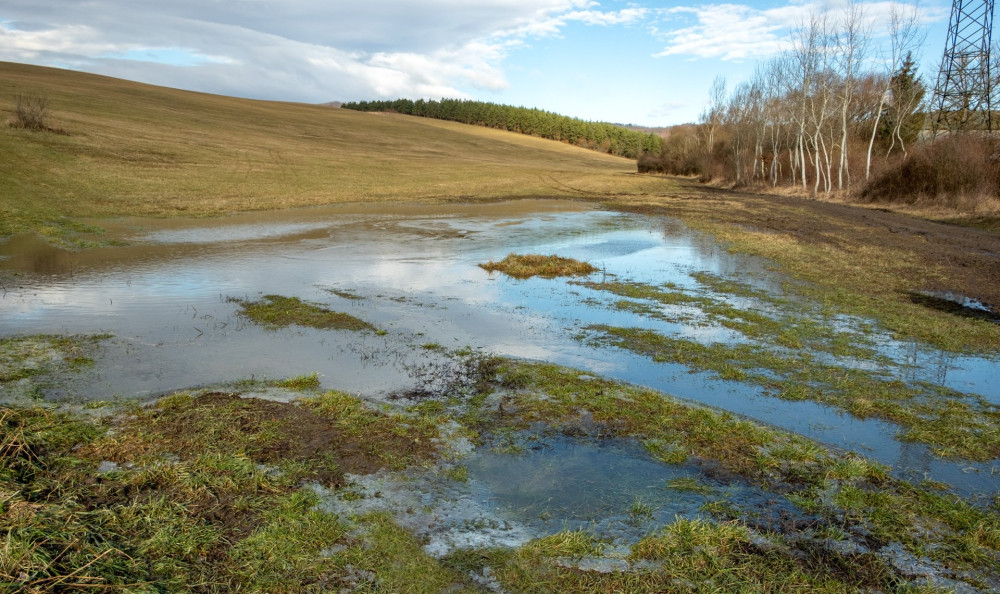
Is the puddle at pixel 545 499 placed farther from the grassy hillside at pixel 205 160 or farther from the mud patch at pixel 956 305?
the grassy hillside at pixel 205 160

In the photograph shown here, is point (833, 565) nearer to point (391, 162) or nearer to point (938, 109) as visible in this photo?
point (938, 109)

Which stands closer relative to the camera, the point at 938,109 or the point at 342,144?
the point at 938,109

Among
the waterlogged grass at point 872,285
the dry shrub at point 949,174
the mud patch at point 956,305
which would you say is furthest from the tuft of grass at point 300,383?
the dry shrub at point 949,174

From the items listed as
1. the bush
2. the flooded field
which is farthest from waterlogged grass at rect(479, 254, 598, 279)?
the bush

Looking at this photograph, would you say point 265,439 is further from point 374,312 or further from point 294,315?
point 374,312

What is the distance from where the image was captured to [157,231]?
2069 cm

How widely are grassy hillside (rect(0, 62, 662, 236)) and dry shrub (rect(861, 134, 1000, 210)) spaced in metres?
18.7

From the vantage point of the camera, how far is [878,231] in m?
21.7

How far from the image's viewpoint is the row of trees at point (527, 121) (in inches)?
4491

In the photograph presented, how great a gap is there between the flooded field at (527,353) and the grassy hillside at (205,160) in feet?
30.1

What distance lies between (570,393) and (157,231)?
61.8ft

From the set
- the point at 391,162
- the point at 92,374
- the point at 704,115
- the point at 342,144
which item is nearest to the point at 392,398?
the point at 92,374

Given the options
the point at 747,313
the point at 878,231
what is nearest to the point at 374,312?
the point at 747,313

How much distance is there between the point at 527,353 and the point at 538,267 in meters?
6.67
